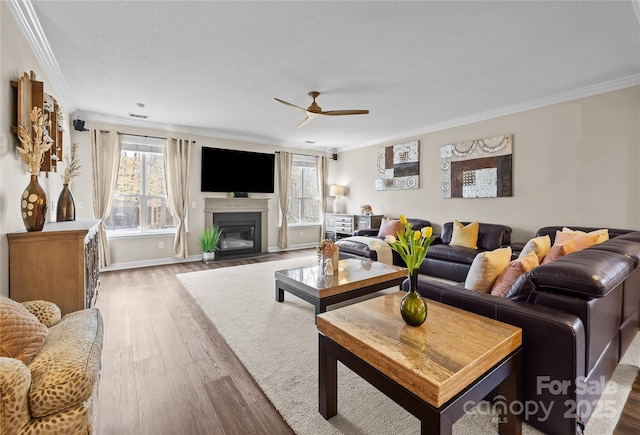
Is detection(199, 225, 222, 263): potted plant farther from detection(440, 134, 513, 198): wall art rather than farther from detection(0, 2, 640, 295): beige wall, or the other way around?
detection(440, 134, 513, 198): wall art

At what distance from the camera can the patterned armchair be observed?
3.43ft

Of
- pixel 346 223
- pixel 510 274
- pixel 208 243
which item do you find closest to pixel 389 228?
pixel 346 223

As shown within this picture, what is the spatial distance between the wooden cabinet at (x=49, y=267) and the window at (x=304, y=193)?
5389 mm

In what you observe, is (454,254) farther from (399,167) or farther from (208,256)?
(208,256)

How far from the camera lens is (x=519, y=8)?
2248mm

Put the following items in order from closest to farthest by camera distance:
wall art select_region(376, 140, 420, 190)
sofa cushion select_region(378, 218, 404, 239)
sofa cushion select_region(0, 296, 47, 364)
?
sofa cushion select_region(0, 296, 47, 364) < sofa cushion select_region(378, 218, 404, 239) < wall art select_region(376, 140, 420, 190)

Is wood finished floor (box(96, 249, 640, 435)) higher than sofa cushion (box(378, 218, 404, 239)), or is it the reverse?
sofa cushion (box(378, 218, 404, 239))

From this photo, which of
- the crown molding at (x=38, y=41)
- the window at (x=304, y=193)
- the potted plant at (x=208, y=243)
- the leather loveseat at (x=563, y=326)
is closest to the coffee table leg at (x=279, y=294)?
the leather loveseat at (x=563, y=326)

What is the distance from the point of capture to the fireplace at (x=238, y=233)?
20.8 feet

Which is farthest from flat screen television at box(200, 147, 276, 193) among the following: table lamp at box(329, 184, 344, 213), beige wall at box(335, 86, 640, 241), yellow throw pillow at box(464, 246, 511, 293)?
yellow throw pillow at box(464, 246, 511, 293)

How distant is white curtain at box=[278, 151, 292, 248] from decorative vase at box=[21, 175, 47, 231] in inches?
199

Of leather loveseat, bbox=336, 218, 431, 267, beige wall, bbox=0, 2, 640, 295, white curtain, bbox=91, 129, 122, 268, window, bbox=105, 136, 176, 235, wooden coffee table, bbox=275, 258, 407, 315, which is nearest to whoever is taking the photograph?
beige wall, bbox=0, 2, 640, 295

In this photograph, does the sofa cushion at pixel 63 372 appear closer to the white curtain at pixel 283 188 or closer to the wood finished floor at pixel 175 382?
the wood finished floor at pixel 175 382

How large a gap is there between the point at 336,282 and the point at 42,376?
2242mm
